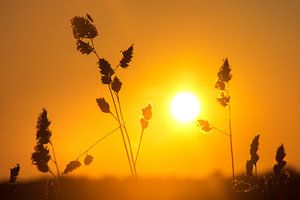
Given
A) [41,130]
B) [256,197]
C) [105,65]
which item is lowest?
[256,197]

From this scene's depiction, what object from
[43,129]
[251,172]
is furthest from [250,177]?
[43,129]

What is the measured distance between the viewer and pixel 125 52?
7895 millimetres

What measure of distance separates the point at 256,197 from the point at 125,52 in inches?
86.0

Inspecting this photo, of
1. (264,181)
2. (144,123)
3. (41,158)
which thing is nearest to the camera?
(41,158)

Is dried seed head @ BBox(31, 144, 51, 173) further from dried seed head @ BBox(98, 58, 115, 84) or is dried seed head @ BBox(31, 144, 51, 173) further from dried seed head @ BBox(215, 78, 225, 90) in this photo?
dried seed head @ BBox(215, 78, 225, 90)

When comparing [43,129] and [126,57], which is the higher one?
[126,57]

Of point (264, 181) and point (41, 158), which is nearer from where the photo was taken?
point (41, 158)

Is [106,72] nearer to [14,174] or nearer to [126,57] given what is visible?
[126,57]

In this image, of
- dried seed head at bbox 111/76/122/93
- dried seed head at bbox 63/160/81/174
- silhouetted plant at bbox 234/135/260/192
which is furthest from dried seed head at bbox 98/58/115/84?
silhouetted plant at bbox 234/135/260/192

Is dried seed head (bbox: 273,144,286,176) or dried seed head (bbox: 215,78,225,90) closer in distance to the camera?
dried seed head (bbox: 273,144,286,176)

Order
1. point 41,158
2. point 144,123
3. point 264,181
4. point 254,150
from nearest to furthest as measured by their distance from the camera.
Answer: point 41,158
point 144,123
point 264,181
point 254,150

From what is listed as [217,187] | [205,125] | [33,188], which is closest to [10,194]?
[205,125]

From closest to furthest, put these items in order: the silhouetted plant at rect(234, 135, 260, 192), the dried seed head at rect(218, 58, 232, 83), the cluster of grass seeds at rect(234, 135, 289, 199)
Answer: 1. the cluster of grass seeds at rect(234, 135, 289, 199)
2. the silhouetted plant at rect(234, 135, 260, 192)
3. the dried seed head at rect(218, 58, 232, 83)

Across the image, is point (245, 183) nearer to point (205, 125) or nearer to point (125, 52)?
point (205, 125)
